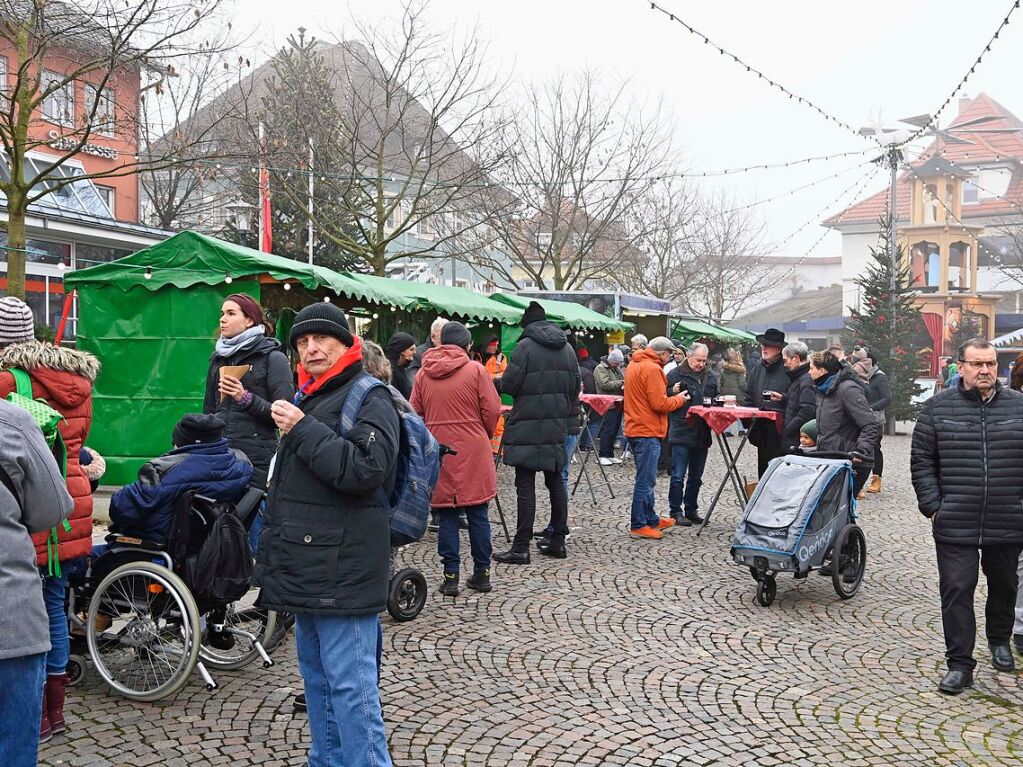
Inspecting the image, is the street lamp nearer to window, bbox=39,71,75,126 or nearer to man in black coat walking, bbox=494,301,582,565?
window, bbox=39,71,75,126

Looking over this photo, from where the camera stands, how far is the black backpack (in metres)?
4.57

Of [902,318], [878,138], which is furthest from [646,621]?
[902,318]

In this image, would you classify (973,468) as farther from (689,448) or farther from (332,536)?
(689,448)

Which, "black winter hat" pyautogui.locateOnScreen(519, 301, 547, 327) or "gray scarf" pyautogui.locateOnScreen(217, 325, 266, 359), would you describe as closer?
"gray scarf" pyautogui.locateOnScreen(217, 325, 266, 359)

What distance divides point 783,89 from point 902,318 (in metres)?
13.6

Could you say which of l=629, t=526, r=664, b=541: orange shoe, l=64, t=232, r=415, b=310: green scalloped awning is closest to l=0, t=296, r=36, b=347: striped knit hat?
l=64, t=232, r=415, b=310: green scalloped awning

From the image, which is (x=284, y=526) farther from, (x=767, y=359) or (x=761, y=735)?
(x=767, y=359)

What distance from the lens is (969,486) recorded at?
5.09 meters

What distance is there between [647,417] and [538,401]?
161 centimetres

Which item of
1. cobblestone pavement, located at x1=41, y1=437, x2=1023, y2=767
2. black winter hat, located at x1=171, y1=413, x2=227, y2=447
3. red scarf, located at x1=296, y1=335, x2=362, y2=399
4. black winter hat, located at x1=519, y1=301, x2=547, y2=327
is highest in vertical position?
black winter hat, located at x1=519, y1=301, x2=547, y2=327

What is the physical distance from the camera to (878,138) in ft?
76.3

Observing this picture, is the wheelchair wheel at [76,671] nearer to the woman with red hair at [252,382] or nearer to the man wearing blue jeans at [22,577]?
the woman with red hair at [252,382]

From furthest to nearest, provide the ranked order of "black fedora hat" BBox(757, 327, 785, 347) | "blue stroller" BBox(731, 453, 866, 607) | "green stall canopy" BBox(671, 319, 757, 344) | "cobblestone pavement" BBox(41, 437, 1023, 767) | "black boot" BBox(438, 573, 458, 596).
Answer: "green stall canopy" BBox(671, 319, 757, 344) → "black fedora hat" BBox(757, 327, 785, 347) → "black boot" BBox(438, 573, 458, 596) → "blue stroller" BBox(731, 453, 866, 607) → "cobblestone pavement" BBox(41, 437, 1023, 767)

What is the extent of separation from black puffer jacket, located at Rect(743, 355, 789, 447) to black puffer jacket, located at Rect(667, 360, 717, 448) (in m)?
0.49
